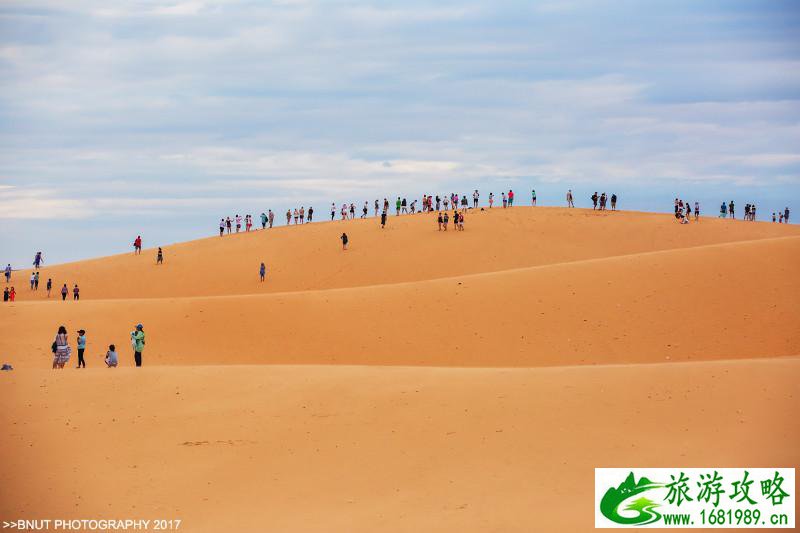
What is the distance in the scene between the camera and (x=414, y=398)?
17047mm

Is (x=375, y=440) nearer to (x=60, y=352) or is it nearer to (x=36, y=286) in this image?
(x=60, y=352)

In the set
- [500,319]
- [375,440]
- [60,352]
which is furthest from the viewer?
[500,319]

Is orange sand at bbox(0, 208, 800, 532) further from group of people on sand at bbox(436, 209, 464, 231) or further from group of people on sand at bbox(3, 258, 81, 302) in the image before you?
group of people on sand at bbox(436, 209, 464, 231)

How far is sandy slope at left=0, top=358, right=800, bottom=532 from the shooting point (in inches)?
516

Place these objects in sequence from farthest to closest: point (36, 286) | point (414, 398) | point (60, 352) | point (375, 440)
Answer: point (36, 286)
point (60, 352)
point (414, 398)
point (375, 440)

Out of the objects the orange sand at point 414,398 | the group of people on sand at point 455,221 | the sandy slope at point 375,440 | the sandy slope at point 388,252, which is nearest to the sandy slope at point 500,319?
the orange sand at point 414,398

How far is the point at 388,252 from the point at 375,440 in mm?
33686

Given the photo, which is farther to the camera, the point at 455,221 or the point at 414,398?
the point at 455,221

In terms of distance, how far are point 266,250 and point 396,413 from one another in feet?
120

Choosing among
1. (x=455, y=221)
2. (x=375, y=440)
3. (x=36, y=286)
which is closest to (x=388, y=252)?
(x=455, y=221)

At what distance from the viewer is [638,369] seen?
18.1m

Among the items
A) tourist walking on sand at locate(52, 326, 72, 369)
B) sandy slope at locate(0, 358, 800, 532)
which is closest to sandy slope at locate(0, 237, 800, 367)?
tourist walking on sand at locate(52, 326, 72, 369)

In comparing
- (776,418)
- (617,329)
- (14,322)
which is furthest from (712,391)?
(14,322)

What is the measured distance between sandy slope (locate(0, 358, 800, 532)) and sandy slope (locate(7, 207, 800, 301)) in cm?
2705
